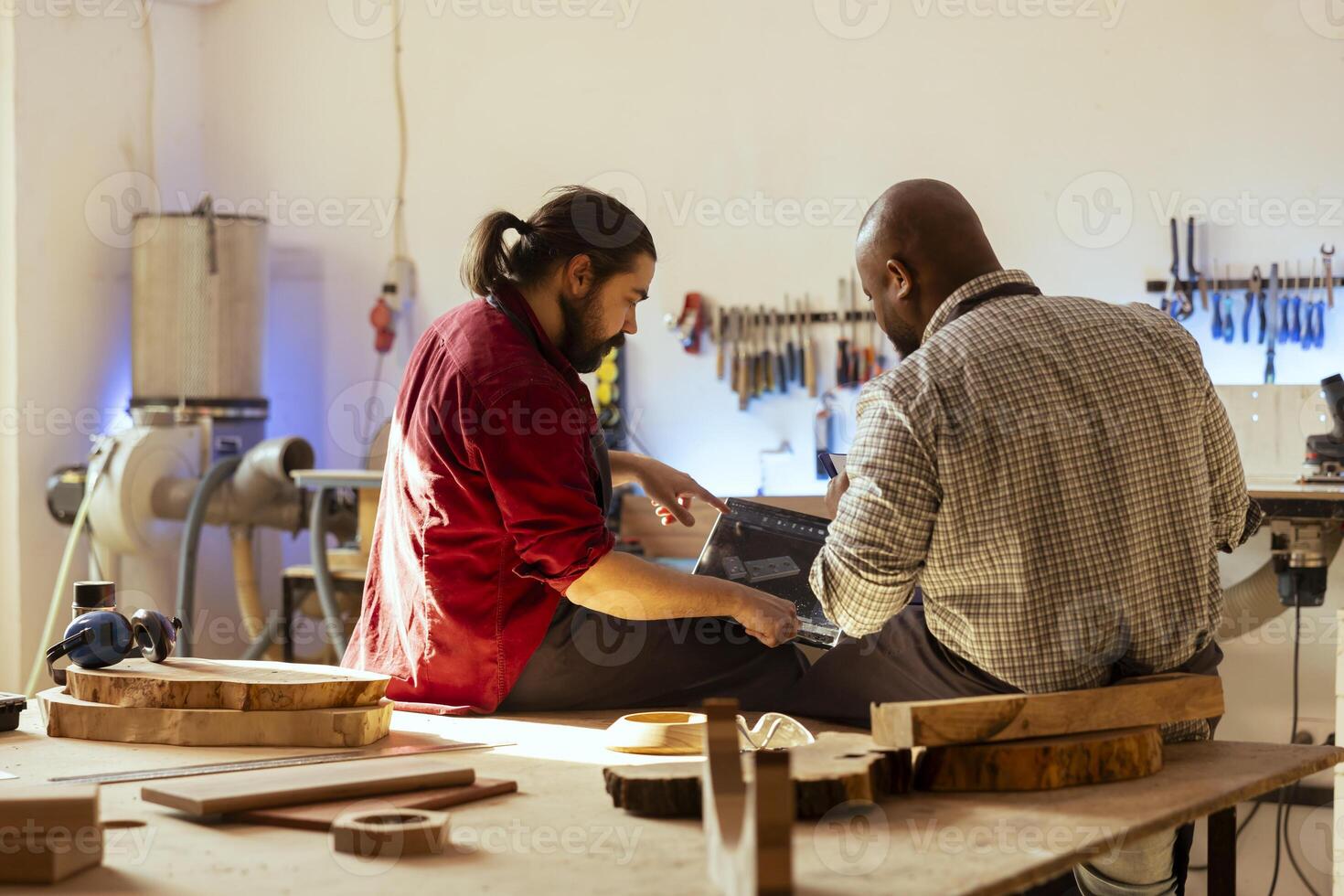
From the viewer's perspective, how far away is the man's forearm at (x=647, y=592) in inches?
80.7

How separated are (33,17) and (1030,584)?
14.5 feet

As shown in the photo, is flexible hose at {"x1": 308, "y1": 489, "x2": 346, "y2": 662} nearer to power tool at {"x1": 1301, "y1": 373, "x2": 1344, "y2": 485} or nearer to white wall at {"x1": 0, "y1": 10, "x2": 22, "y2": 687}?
white wall at {"x1": 0, "y1": 10, "x2": 22, "y2": 687}

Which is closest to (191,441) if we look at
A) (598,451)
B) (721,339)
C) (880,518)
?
(721,339)

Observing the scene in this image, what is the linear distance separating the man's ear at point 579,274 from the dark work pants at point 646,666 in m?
0.55

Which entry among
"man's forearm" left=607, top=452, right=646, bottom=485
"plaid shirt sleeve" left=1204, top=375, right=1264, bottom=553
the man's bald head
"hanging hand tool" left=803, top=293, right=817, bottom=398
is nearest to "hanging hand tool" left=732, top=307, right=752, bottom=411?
"hanging hand tool" left=803, top=293, right=817, bottom=398

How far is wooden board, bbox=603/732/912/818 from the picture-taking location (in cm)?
138

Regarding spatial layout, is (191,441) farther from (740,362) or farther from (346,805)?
(346,805)

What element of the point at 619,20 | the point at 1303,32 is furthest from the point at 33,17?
the point at 1303,32

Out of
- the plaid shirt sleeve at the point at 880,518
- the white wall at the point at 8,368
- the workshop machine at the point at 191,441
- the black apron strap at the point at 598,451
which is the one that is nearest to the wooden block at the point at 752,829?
the plaid shirt sleeve at the point at 880,518

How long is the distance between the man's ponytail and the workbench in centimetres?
93

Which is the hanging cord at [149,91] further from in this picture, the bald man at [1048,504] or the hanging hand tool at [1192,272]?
the bald man at [1048,504]

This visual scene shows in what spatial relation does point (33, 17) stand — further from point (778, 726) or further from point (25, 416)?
point (778, 726)

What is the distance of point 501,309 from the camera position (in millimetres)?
2250

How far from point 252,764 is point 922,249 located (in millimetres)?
1175
